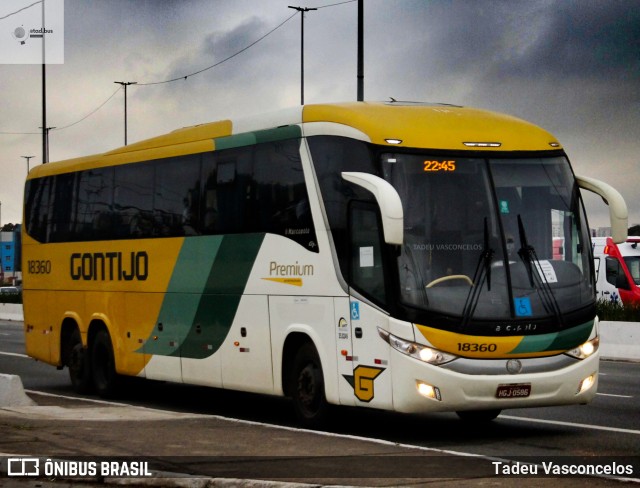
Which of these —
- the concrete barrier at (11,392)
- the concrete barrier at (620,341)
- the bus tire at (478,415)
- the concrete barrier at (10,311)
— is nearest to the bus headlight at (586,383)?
the bus tire at (478,415)

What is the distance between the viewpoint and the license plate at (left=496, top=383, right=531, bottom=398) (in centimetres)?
1329

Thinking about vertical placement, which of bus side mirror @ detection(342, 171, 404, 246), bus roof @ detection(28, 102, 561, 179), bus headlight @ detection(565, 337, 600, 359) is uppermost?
bus roof @ detection(28, 102, 561, 179)

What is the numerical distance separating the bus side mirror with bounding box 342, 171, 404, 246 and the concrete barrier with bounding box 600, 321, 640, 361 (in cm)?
1626

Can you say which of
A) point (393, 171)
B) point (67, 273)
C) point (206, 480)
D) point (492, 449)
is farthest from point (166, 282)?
→ point (206, 480)

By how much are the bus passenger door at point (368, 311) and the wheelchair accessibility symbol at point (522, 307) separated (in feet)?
4.43

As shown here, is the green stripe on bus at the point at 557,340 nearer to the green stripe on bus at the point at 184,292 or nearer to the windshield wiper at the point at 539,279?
the windshield wiper at the point at 539,279

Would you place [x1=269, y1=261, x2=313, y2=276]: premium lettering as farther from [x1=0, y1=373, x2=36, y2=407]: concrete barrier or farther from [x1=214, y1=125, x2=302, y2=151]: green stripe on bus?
[x1=0, y1=373, x2=36, y2=407]: concrete barrier

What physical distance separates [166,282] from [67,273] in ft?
12.4

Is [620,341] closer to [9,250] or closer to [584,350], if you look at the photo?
[584,350]

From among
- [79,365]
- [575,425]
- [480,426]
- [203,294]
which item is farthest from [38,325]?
[575,425]

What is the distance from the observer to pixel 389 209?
513 inches

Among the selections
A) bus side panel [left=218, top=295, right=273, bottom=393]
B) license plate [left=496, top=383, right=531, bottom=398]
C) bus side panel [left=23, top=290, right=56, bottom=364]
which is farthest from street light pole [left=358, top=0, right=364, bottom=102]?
license plate [left=496, top=383, right=531, bottom=398]

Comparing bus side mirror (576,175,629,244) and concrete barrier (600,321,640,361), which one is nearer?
bus side mirror (576,175,629,244)

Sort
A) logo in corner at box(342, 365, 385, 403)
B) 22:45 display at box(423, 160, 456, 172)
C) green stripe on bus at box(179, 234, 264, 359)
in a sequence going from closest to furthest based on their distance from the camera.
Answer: logo in corner at box(342, 365, 385, 403) < 22:45 display at box(423, 160, 456, 172) < green stripe on bus at box(179, 234, 264, 359)
